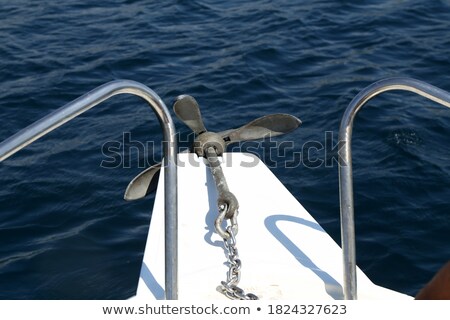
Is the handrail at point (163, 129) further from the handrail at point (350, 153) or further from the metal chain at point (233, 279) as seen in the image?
the handrail at point (350, 153)

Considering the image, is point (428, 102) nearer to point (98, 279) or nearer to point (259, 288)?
point (98, 279)

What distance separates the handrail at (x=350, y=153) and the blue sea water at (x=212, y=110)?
187cm

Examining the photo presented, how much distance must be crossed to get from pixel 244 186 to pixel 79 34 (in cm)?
521

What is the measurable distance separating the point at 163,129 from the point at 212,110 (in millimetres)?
4097

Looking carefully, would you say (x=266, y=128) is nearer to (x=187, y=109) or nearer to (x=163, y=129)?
(x=187, y=109)

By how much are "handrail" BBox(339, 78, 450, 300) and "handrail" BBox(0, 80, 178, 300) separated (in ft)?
1.83

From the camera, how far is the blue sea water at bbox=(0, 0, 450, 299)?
4.83 metres

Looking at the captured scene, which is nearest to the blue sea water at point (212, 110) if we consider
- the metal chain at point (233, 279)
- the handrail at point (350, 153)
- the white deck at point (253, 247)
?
the white deck at point (253, 247)

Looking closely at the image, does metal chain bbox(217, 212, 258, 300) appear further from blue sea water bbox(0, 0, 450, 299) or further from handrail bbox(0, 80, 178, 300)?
blue sea water bbox(0, 0, 450, 299)

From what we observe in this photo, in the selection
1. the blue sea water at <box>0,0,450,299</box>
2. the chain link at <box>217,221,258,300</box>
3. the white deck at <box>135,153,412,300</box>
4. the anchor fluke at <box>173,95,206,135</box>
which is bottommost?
the blue sea water at <box>0,0,450,299</box>

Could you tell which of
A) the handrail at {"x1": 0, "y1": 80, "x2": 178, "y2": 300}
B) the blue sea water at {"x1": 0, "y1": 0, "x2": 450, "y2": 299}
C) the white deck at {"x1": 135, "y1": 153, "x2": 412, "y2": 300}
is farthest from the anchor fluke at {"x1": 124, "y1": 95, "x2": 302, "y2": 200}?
the blue sea water at {"x1": 0, "y1": 0, "x2": 450, "y2": 299}

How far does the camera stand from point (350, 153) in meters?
2.68

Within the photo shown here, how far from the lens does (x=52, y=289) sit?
4.54 meters

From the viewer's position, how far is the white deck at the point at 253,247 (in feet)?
9.43
